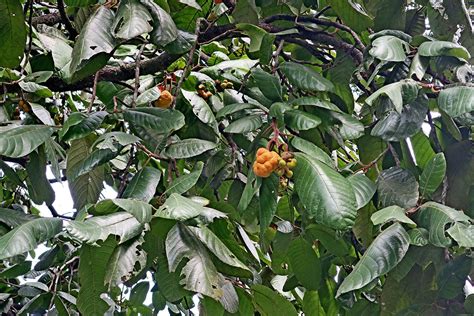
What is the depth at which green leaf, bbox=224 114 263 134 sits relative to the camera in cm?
121

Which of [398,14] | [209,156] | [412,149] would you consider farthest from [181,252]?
[398,14]

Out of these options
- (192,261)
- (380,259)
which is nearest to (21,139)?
(192,261)

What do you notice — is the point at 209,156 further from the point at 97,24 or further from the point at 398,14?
the point at 398,14

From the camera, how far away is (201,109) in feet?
4.42

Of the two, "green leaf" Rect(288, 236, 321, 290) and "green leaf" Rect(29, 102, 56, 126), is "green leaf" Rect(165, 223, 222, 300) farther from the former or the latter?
"green leaf" Rect(29, 102, 56, 126)

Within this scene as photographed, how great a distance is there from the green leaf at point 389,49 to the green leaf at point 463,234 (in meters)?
0.33

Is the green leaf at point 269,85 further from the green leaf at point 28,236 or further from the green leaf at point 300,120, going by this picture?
the green leaf at point 28,236

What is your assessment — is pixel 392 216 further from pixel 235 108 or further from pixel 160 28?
pixel 160 28

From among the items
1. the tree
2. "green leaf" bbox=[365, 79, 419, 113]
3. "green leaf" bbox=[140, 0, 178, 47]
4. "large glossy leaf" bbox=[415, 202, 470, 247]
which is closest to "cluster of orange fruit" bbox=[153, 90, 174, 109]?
the tree

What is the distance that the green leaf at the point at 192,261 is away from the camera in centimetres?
95

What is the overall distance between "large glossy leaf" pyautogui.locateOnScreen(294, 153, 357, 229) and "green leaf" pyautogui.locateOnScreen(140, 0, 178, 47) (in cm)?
36

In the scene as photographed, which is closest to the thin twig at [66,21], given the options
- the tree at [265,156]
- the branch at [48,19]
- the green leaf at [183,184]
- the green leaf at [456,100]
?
the tree at [265,156]

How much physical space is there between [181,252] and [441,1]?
705 mm

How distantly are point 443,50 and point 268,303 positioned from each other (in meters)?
0.54
